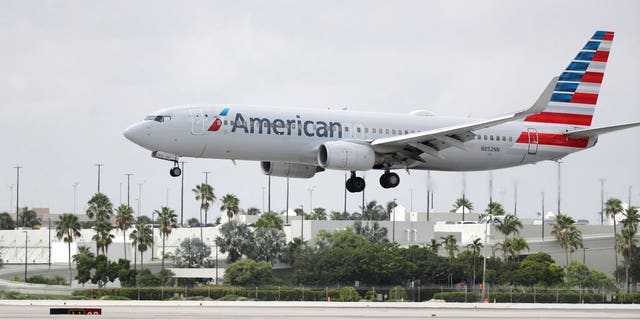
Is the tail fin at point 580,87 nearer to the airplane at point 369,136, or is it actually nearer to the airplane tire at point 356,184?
the airplane at point 369,136

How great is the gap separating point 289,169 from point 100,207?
410 ft

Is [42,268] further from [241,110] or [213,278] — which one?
[241,110]

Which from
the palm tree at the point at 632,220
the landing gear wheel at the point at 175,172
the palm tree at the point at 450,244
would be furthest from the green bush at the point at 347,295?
the palm tree at the point at 632,220

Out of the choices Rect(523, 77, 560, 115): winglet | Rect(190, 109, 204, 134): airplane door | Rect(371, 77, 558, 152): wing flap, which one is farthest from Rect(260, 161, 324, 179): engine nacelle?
Rect(523, 77, 560, 115): winglet

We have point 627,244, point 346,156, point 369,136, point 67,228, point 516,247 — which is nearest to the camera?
point 346,156

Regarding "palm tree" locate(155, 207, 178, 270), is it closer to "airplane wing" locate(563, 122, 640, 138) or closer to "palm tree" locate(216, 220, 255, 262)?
"palm tree" locate(216, 220, 255, 262)

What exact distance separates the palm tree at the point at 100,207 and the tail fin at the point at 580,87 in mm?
124532

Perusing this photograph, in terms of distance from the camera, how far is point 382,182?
216ft

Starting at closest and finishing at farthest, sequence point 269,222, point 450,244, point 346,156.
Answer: point 346,156 < point 450,244 < point 269,222

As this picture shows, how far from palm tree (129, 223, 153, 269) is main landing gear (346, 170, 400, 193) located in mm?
108826

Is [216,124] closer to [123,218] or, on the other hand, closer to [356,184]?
[356,184]

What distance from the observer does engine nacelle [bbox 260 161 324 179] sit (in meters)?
65.3

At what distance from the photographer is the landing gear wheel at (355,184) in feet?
214

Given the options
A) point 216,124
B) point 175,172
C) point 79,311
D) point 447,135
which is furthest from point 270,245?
point 79,311
